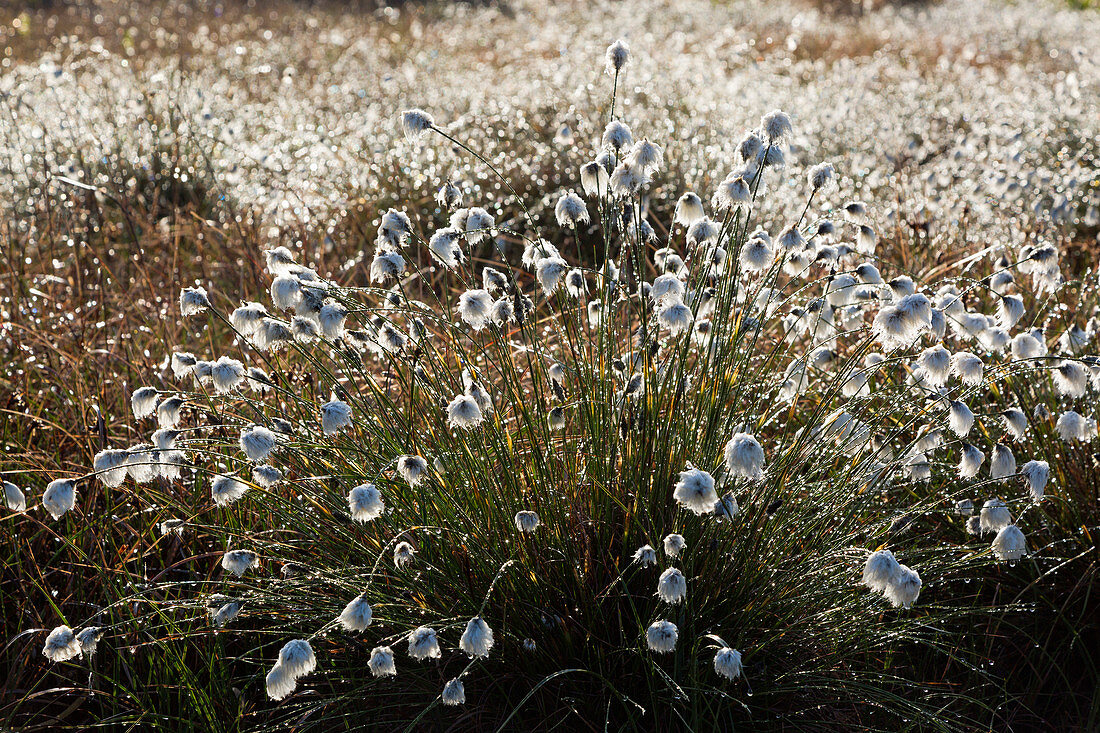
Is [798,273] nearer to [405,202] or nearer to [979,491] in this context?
[979,491]

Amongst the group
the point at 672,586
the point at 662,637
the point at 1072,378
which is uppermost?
the point at 1072,378

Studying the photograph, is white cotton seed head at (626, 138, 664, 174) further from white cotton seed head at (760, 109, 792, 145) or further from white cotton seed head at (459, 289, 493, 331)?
white cotton seed head at (459, 289, 493, 331)

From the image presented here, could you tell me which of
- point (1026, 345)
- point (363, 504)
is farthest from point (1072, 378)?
point (363, 504)

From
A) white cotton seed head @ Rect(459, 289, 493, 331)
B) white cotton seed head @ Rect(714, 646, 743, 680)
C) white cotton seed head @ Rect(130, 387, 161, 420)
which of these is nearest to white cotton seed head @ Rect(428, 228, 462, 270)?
white cotton seed head @ Rect(459, 289, 493, 331)

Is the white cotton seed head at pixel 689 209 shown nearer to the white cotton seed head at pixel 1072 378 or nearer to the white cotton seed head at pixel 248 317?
the white cotton seed head at pixel 1072 378

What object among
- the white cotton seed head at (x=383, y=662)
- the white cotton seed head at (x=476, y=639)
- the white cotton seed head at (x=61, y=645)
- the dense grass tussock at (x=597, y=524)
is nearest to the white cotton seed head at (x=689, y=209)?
the dense grass tussock at (x=597, y=524)

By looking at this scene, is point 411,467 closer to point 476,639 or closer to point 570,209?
point 476,639
